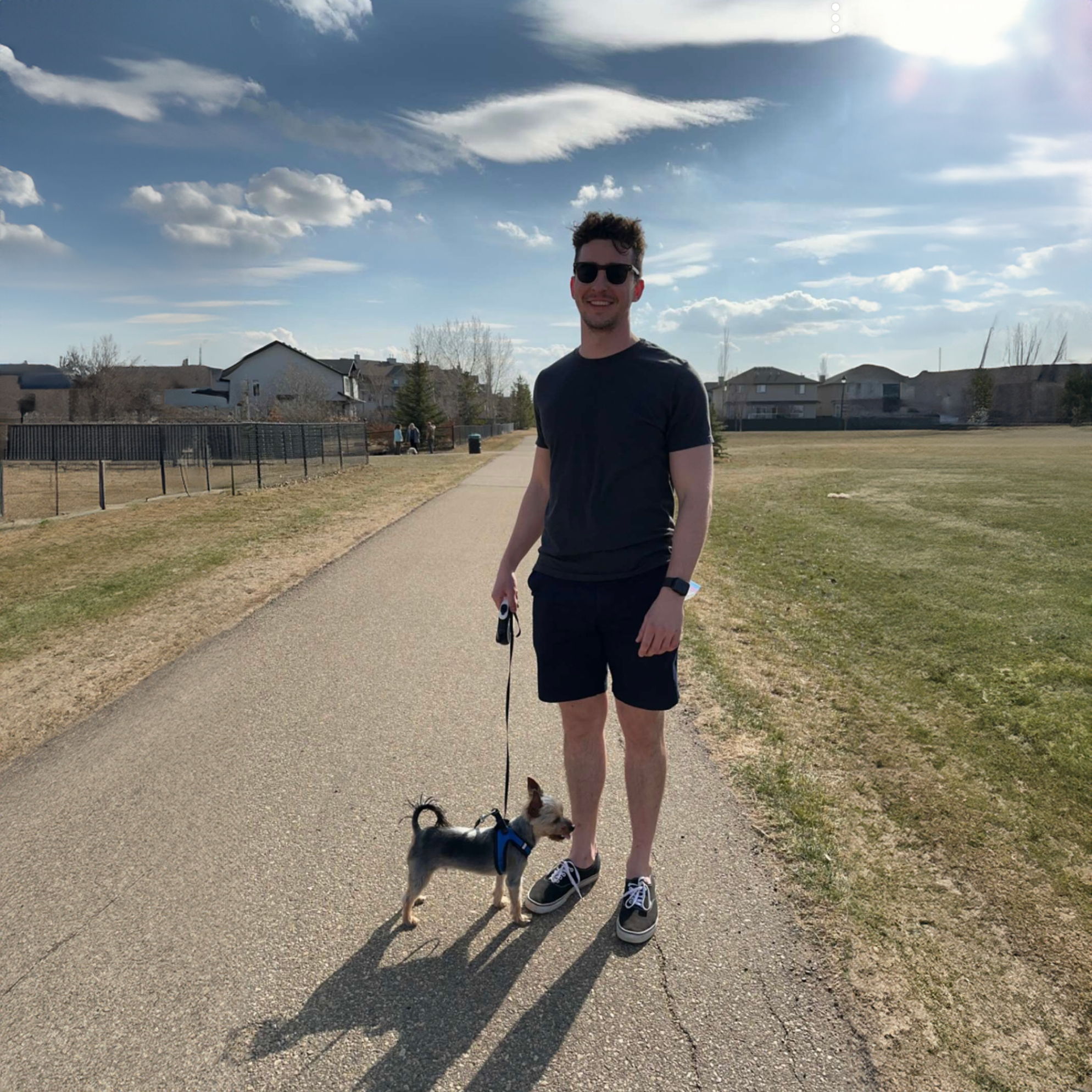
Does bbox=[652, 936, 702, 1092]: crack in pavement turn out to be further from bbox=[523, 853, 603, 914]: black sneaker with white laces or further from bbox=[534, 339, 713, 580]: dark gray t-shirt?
bbox=[534, 339, 713, 580]: dark gray t-shirt

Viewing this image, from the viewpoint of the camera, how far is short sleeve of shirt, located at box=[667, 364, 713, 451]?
244 cm

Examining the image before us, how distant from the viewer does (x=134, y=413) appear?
58438 millimetres

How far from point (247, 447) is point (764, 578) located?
18.7m

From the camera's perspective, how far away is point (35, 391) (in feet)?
253

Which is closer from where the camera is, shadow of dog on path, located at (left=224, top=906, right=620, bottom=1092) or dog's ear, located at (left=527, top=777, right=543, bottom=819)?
shadow of dog on path, located at (left=224, top=906, right=620, bottom=1092)

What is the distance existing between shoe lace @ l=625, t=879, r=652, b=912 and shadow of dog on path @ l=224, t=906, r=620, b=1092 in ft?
0.42

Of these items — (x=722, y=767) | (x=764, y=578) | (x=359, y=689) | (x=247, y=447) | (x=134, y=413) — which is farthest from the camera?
(x=134, y=413)

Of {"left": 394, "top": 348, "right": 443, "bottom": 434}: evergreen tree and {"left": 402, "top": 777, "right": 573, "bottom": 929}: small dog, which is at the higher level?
{"left": 394, "top": 348, "right": 443, "bottom": 434}: evergreen tree

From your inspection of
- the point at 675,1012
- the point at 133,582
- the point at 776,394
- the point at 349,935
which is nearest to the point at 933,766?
the point at 675,1012

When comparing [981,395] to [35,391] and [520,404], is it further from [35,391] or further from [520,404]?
[35,391]

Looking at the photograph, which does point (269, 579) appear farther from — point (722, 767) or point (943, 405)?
point (943, 405)

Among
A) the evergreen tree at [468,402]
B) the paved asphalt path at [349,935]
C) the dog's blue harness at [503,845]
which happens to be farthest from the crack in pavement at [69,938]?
the evergreen tree at [468,402]

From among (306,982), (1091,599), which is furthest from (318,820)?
(1091,599)

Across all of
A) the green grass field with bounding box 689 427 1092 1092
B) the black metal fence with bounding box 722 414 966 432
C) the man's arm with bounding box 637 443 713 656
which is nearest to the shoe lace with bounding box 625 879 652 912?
the green grass field with bounding box 689 427 1092 1092
